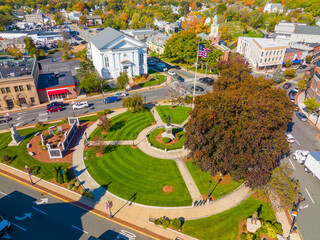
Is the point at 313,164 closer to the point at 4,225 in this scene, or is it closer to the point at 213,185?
the point at 213,185

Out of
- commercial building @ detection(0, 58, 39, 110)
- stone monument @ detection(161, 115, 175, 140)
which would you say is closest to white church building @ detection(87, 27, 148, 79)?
commercial building @ detection(0, 58, 39, 110)

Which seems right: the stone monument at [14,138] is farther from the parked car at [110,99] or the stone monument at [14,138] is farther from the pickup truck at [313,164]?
the pickup truck at [313,164]

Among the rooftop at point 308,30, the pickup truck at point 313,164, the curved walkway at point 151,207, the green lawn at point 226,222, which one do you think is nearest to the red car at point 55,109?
the curved walkway at point 151,207

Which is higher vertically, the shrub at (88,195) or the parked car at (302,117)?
the parked car at (302,117)

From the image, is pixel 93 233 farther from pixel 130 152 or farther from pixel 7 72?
pixel 7 72

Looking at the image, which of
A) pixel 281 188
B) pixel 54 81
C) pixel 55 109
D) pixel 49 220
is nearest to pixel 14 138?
pixel 55 109

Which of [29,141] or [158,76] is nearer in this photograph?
[29,141]

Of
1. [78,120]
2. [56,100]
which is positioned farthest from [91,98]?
[78,120]
